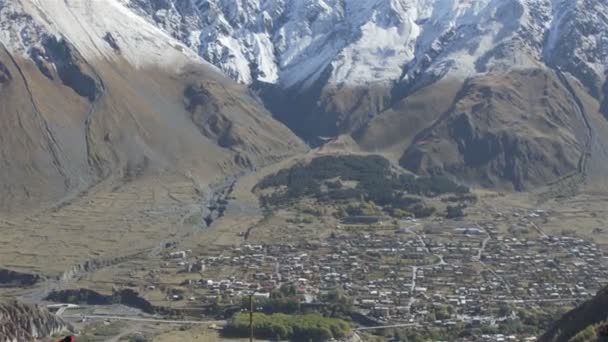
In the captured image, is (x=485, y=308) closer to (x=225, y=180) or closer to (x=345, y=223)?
(x=345, y=223)

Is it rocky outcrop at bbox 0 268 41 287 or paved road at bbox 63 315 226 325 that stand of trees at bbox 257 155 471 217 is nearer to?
rocky outcrop at bbox 0 268 41 287

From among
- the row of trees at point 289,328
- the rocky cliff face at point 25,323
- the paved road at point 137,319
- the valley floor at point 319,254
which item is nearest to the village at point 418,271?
the valley floor at point 319,254

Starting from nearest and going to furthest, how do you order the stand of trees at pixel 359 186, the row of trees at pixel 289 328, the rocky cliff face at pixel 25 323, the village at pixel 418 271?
the rocky cliff face at pixel 25 323
the row of trees at pixel 289 328
the village at pixel 418 271
the stand of trees at pixel 359 186

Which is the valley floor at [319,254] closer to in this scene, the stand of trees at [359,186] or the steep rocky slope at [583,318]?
the stand of trees at [359,186]

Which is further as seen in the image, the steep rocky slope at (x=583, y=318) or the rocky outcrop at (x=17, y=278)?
the rocky outcrop at (x=17, y=278)

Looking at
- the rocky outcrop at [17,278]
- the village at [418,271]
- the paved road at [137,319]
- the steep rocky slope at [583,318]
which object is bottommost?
the paved road at [137,319]

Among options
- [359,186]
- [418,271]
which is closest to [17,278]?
[418,271]

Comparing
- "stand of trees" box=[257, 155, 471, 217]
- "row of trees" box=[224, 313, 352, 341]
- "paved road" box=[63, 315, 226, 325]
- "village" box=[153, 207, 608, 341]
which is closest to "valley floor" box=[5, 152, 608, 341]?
"village" box=[153, 207, 608, 341]
